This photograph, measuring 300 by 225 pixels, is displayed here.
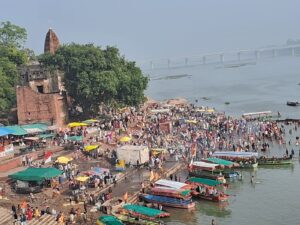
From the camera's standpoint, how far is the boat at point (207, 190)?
105 feet

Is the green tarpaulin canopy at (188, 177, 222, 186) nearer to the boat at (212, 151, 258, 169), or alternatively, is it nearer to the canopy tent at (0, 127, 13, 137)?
the boat at (212, 151, 258, 169)

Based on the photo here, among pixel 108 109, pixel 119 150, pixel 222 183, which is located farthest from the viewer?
pixel 108 109

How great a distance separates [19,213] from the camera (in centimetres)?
2736

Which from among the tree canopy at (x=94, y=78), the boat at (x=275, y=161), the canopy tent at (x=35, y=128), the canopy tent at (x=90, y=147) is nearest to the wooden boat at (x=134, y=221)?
the canopy tent at (x=90, y=147)

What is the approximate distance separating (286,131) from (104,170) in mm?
27485

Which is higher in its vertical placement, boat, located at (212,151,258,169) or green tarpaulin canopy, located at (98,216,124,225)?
boat, located at (212,151,258,169)

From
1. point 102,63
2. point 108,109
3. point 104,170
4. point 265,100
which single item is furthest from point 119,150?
point 265,100

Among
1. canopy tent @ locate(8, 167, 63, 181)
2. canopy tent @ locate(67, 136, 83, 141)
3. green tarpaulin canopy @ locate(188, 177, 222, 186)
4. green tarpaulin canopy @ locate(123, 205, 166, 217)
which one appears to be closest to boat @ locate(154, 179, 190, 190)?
green tarpaulin canopy @ locate(188, 177, 222, 186)

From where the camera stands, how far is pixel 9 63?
52.6 m

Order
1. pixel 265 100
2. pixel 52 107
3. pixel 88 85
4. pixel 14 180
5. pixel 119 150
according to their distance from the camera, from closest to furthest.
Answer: pixel 14 180, pixel 119 150, pixel 52 107, pixel 88 85, pixel 265 100

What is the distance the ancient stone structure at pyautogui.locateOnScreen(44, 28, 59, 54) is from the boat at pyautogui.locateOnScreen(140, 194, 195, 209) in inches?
1630

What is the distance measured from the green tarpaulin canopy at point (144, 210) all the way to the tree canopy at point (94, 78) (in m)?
22.6

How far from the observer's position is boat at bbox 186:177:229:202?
1262 inches

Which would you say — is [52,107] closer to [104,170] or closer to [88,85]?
[88,85]
